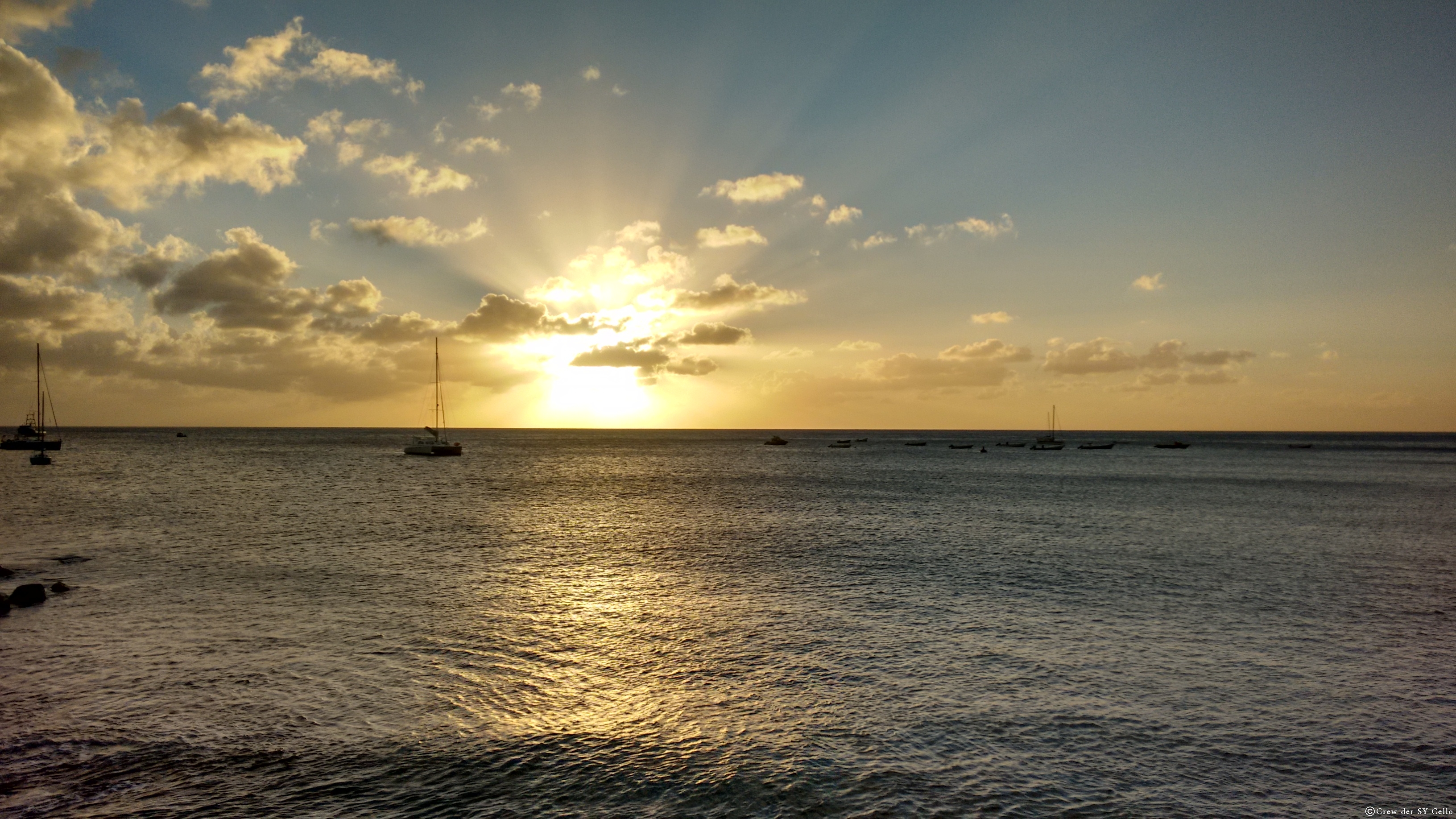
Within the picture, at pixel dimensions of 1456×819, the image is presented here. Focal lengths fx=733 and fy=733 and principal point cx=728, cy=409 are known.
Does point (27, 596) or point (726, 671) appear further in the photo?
point (27, 596)

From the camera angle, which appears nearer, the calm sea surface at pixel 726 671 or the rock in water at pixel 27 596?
the calm sea surface at pixel 726 671

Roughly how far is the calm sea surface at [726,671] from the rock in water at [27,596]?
101cm

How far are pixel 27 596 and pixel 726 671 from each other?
29228mm

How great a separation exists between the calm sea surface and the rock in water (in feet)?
3.30

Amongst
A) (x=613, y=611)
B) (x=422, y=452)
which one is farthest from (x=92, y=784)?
(x=422, y=452)

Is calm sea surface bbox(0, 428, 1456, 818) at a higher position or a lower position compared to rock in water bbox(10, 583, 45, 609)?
lower

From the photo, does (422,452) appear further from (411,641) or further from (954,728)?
(954,728)

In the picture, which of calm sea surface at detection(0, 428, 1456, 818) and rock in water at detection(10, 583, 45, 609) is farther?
rock in water at detection(10, 583, 45, 609)

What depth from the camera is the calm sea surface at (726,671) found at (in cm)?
1525

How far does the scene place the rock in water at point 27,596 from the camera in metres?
29.5

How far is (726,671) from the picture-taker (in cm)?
2241

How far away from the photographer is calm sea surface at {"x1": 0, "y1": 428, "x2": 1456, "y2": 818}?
15250 millimetres

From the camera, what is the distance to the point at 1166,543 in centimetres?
4797

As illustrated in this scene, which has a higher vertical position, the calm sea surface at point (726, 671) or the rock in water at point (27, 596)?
the rock in water at point (27, 596)
